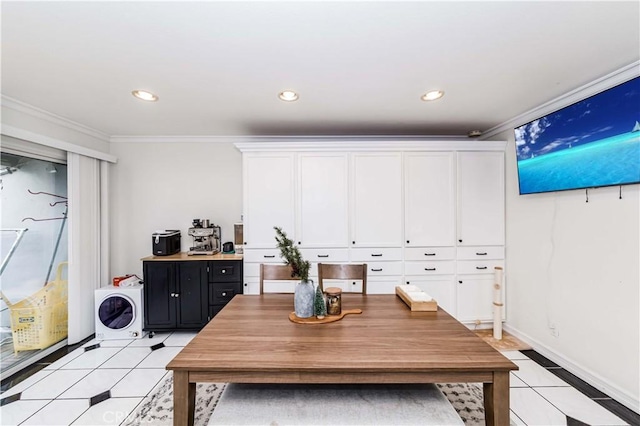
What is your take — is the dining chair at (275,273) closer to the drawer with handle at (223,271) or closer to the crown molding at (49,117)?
the drawer with handle at (223,271)

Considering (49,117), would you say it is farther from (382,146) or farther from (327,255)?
(382,146)

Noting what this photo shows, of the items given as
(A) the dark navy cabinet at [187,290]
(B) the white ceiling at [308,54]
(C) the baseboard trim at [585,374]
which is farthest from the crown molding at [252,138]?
(C) the baseboard trim at [585,374]

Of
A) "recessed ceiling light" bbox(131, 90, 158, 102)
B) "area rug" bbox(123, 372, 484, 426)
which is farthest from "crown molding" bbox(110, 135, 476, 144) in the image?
"area rug" bbox(123, 372, 484, 426)

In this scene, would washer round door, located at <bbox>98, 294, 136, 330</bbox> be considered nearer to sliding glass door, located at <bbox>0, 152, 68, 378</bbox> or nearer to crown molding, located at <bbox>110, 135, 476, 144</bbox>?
sliding glass door, located at <bbox>0, 152, 68, 378</bbox>

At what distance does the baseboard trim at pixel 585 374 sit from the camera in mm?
1890

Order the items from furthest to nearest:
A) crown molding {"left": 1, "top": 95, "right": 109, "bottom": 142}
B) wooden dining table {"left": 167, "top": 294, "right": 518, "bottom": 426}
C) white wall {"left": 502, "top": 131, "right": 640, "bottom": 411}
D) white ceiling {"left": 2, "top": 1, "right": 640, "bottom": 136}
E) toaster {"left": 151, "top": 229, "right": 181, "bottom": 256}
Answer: toaster {"left": 151, "top": 229, "right": 181, "bottom": 256} < crown molding {"left": 1, "top": 95, "right": 109, "bottom": 142} < white wall {"left": 502, "top": 131, "right": 640, "bottom": 411} < white ceiling {"left": 2, "top": 1, "right": 640, "bottom": 136} < wooden dining table {"left": 167, "top": 294, "right": 518, "bottom": 426}

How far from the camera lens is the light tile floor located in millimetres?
1826

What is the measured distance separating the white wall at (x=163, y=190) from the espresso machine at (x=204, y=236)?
0.14 m

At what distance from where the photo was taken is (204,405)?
1.95m

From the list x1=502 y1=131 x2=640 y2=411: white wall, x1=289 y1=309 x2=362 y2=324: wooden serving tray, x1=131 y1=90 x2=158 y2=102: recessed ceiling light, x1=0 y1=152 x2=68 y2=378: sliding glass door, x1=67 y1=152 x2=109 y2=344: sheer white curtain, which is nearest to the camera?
x1=289 y1=309 x2=362 y2=324: wooden serving tray

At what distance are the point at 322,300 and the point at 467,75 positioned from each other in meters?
1.87

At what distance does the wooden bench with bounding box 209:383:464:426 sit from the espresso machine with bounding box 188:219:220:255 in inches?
85.5

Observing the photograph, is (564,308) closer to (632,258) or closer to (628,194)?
(632,258)

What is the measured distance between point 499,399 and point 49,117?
13.6 feet
